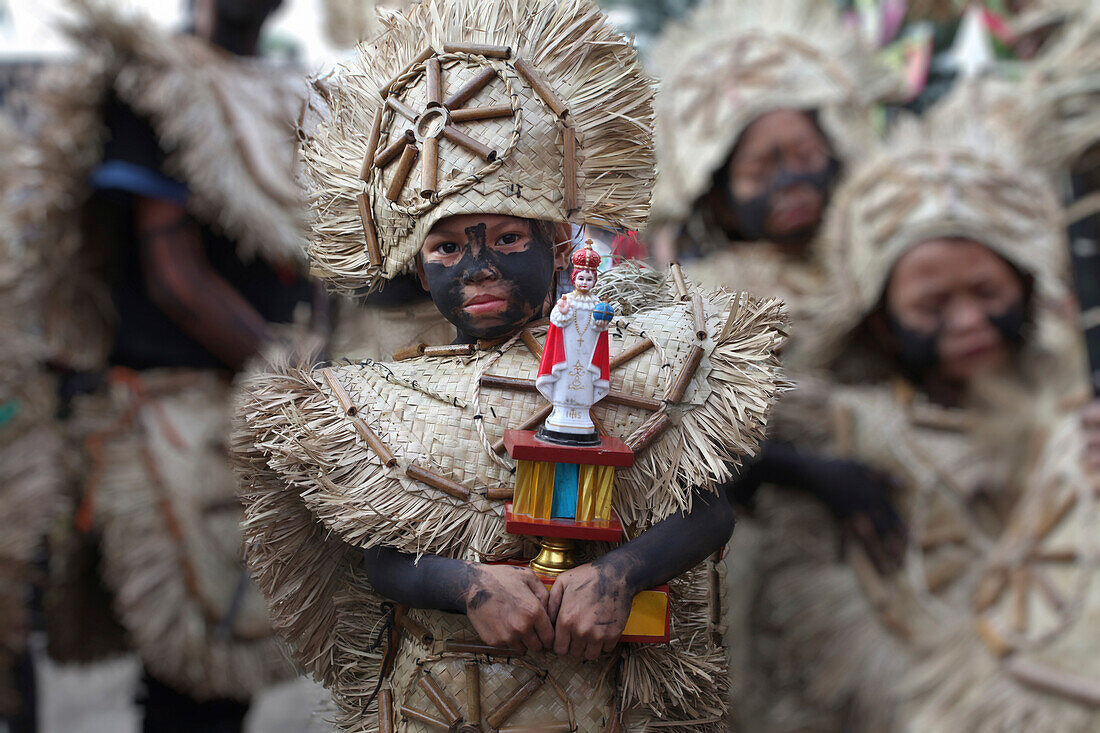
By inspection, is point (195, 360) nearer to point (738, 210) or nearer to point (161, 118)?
point (161, 118)

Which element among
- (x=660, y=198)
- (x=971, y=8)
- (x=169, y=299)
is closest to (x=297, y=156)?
(x=169, y=299)

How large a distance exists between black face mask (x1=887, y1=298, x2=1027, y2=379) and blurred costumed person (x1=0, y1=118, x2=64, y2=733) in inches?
106

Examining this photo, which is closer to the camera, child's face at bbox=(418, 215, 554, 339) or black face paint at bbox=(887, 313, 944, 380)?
child's face at bbox=(418, 215, 554, 339)

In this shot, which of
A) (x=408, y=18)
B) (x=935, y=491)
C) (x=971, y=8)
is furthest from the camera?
(x=971, y=8)

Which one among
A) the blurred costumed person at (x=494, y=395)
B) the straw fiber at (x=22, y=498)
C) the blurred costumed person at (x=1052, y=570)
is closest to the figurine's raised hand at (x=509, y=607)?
the blurred costumed person at (x=494, y=395)

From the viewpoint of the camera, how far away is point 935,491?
9.46 ft

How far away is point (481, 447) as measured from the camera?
1.51 meters

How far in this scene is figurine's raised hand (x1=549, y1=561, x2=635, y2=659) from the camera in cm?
136

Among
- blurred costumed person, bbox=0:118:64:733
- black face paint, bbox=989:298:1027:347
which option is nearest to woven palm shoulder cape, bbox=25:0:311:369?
blurred costumed person, bbox=0:118:64:733

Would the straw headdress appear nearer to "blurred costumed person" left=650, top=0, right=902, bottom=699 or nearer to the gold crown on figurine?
"blurred costumed person" left=650, top=0, right=902, bottom=699

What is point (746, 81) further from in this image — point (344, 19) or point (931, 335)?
point (344, 19)

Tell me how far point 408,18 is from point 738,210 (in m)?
1.96

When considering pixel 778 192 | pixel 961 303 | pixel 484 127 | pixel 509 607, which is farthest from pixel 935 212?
pixel 509 607

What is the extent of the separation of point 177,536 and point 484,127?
1.97 meters
